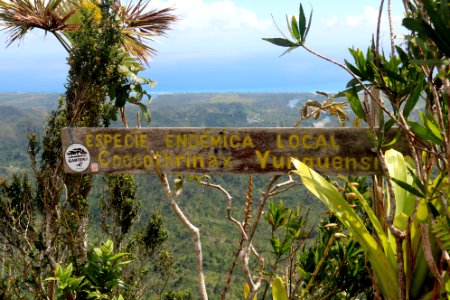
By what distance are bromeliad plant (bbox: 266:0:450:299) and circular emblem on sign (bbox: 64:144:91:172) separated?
35.0 inches

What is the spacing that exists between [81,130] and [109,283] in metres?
0.67

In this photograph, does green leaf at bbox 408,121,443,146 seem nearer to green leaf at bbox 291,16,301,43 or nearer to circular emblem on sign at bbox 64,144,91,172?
green leaf at bbox 291,16,301,43

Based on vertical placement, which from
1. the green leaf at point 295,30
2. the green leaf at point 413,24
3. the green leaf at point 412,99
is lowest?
the green leaf at point 412,99

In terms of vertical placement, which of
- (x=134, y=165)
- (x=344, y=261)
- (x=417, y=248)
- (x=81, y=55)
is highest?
(x=81, y=55)

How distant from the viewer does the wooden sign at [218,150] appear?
1.66 metres

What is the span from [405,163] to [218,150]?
685 millimetres

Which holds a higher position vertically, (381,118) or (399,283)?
(381,118)

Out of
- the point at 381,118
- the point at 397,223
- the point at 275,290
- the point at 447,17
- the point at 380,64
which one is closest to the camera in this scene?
the point at 447,17

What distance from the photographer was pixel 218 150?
1752mm

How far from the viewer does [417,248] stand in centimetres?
155

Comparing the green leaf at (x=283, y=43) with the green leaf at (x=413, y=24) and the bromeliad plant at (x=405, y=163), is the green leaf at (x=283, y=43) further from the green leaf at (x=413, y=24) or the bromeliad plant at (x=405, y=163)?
the green leaf at (x=413, y=24)

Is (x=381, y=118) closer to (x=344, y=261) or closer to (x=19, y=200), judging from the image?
(x=344, y=261)

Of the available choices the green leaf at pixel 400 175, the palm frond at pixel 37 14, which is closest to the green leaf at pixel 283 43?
the green leaf at pixel 400 175

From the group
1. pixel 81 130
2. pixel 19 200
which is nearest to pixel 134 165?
pixel 81 130
